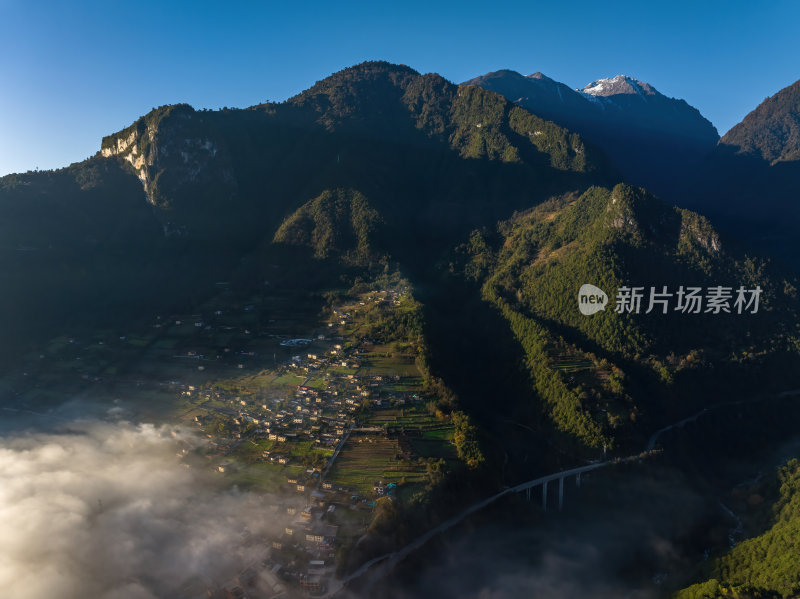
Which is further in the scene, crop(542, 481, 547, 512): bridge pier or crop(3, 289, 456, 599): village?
crop(542, 481, 547, 512): bridge pier

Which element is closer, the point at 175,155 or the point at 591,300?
the point at 591,300

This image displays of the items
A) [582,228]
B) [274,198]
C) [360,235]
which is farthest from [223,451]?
[274,198]

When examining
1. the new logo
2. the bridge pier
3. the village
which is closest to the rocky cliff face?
the village

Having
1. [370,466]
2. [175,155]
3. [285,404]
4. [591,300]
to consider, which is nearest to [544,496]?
[370,466]

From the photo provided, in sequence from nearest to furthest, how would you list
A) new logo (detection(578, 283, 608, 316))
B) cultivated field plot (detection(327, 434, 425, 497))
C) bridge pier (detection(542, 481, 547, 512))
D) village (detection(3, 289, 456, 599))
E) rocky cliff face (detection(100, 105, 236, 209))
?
village (detection(3, 289, 456, 599))
cultivated field plot (detection(327, 434, 425, 497))
bridge pier (detection(542, 481, 547, 512))
new logo (detection(578, 283, 608, 316))
rocky cliff face (detection(100, 105, 236, 209))

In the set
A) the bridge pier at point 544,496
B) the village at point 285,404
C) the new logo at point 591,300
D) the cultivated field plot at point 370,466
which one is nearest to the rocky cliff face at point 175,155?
the village at point 285,404

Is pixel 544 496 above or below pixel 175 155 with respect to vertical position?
below

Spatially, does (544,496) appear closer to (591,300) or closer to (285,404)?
(285,404)

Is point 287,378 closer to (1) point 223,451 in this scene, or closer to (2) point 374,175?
(1) point 223,451

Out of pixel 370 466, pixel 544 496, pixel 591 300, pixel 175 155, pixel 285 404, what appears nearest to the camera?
pixel 370 466

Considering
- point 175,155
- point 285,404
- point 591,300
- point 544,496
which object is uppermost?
point 175,155

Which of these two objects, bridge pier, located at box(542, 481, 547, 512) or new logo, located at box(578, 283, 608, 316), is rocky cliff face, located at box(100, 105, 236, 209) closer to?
new logo, located at box(578, 283, 608, 316)
